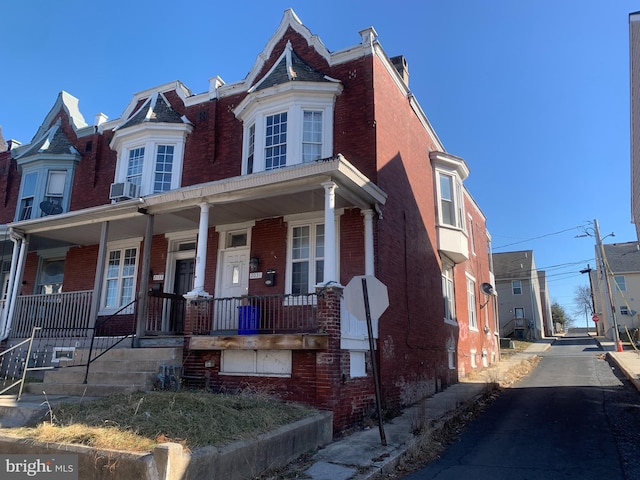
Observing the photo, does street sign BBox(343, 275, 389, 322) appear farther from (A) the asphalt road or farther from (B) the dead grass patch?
(A) the asphalt road

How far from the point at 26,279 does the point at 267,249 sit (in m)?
9.75

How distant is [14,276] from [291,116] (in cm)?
886

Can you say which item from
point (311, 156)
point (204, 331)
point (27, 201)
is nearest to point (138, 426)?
point (204, 331)

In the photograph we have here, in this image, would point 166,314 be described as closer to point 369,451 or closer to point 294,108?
point 294,108

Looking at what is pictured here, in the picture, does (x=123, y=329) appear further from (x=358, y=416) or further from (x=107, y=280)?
(x=358, y=416)

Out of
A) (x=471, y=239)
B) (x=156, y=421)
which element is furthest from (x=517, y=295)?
(x=156, y=421)

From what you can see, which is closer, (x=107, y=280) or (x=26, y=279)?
(x=107, y=280)

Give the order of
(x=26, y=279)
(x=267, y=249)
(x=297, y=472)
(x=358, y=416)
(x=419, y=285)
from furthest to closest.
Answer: (x=26, y=279), (x=419, y=285), (x=267, y=249), (x=358, y=416), (x=297, y=472)

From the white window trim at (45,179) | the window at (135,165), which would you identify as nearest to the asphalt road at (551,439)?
the window at (135,165)

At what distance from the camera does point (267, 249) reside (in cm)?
1195

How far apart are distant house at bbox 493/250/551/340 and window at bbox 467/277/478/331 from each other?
91.1ft

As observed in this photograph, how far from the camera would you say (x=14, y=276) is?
42.3ft

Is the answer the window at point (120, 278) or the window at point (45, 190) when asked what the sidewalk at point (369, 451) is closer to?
the window at point (120, 278)

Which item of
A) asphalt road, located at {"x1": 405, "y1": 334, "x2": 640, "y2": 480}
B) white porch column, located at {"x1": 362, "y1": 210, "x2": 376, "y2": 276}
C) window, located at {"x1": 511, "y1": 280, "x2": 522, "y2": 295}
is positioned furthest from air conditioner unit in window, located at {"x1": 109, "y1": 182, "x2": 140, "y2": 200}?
window, located at {"x1": 511, "y1": 280, "x2": 522, "y2": 295}
